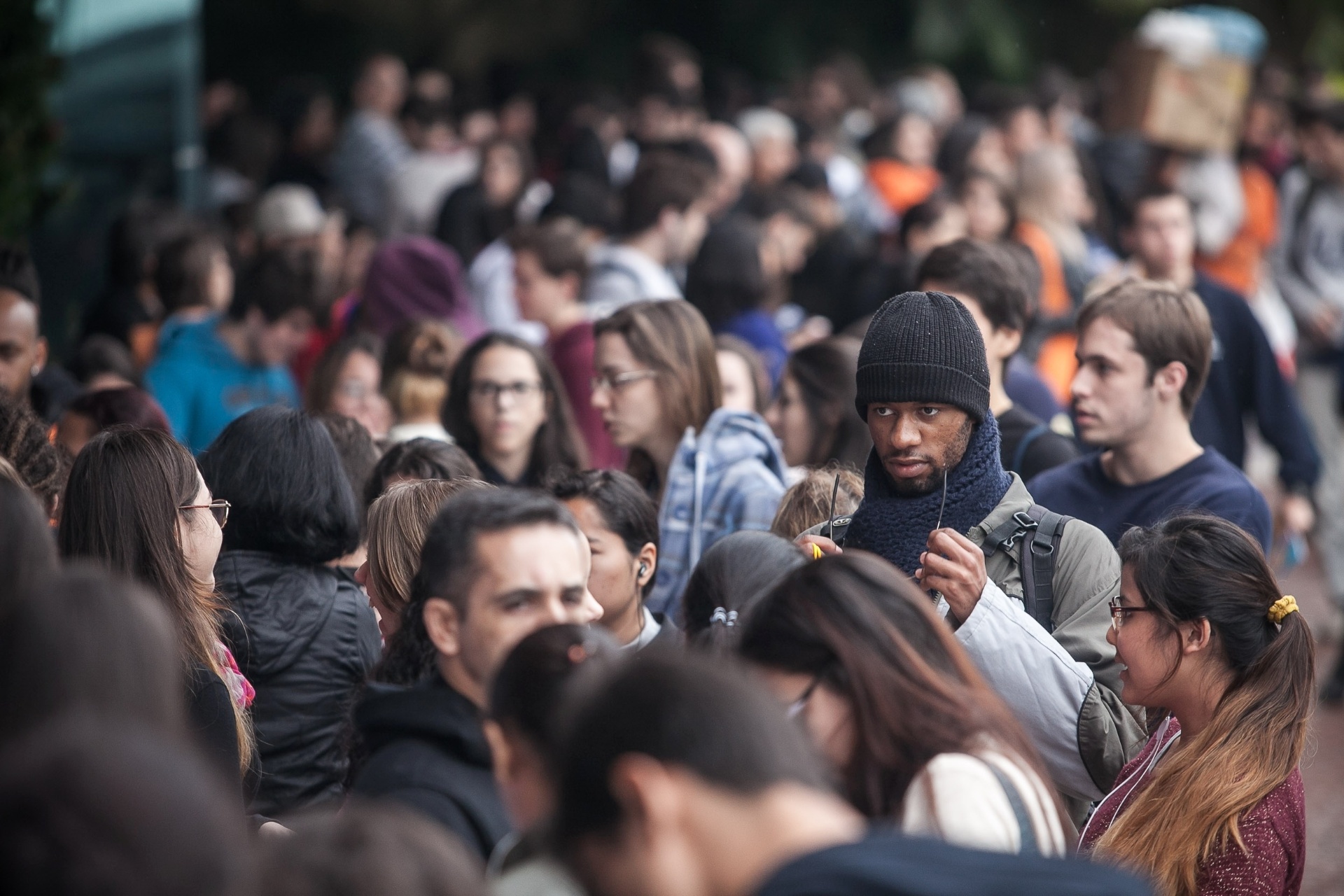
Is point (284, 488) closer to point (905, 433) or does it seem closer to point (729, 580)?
point (729, 580)

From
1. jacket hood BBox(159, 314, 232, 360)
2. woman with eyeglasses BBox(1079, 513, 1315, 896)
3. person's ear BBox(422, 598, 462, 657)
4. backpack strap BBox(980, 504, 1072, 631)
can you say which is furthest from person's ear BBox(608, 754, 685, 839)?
jacket hood BBox(159, 314, 232, 360)

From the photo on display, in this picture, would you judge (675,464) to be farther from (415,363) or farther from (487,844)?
(487,844)

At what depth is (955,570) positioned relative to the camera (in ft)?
11.3

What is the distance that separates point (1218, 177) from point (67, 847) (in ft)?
→ 31.6

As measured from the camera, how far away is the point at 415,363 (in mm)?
6422

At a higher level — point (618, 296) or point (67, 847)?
point (67, 847)

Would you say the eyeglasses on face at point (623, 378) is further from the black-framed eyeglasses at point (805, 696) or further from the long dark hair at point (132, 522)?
the black-framed eyeglasses at point (805, 696)

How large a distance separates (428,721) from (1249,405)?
181 inches

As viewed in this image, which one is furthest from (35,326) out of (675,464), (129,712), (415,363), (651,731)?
(651,731)

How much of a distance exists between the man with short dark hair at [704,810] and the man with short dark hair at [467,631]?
0.71 metres

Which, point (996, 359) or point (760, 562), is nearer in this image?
point (760, 562)

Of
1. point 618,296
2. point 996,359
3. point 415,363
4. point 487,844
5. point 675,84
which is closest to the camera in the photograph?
point 487,844

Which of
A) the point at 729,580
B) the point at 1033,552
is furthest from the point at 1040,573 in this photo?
the point at 729,580

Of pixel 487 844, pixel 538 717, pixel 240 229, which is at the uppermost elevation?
pixel 538 717
